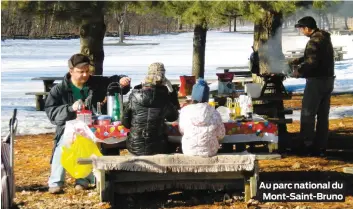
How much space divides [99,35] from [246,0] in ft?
7.85

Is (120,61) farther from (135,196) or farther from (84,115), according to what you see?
(84,115)

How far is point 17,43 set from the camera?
3256 centimetres

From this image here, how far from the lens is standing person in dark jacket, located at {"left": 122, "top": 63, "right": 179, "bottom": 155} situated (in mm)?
6238

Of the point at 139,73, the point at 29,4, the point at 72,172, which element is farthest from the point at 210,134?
the point at 139,73

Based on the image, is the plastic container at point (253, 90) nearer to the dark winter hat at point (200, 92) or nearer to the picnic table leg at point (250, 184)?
the picnic table leg at point (250, 184)

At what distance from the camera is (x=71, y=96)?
680cm

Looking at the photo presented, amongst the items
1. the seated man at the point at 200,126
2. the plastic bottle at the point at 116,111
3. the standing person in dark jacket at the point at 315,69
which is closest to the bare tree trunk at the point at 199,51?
the standing person in dark jacket at the point at 315,69

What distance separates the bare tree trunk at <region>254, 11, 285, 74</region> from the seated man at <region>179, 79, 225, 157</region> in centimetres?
846

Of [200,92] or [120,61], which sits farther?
[120,61]
